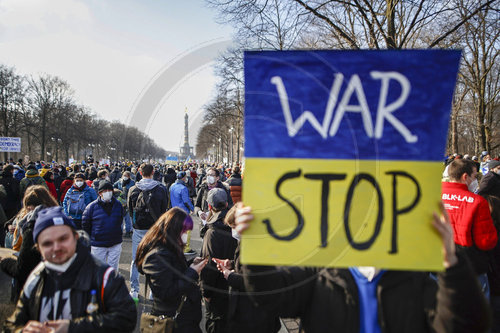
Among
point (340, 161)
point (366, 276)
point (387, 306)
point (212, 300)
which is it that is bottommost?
point (212, 300)

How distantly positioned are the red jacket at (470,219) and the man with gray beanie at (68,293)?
3205mm

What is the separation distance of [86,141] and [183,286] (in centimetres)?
4225

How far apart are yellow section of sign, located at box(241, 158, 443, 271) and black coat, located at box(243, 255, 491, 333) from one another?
0.69 ft

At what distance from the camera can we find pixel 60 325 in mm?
1941

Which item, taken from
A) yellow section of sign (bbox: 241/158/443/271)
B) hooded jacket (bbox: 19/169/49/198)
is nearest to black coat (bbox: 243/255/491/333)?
yellow section of sign (bbox: 241/158/443/271)

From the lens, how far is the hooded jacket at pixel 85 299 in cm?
203

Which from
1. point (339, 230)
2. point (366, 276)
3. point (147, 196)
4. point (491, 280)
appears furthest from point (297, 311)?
point (147, 196)

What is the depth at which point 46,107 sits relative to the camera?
3431cm

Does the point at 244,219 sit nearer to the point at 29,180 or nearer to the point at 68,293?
the point at 68,293

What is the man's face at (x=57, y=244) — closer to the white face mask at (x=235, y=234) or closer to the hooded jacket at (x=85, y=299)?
the hooded jacket at (x=85, y=299)

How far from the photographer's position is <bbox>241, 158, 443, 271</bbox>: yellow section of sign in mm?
1462

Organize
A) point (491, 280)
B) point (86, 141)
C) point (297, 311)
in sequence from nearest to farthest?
point (297, 311) → point (491, 280) → point (86, 141)

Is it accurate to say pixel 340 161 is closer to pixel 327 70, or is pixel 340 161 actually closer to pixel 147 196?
pixel 327 70

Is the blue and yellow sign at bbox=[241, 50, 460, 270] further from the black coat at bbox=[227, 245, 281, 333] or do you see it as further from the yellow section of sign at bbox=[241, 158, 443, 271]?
the black coat at bbox=[227, 245, 281, 333]
